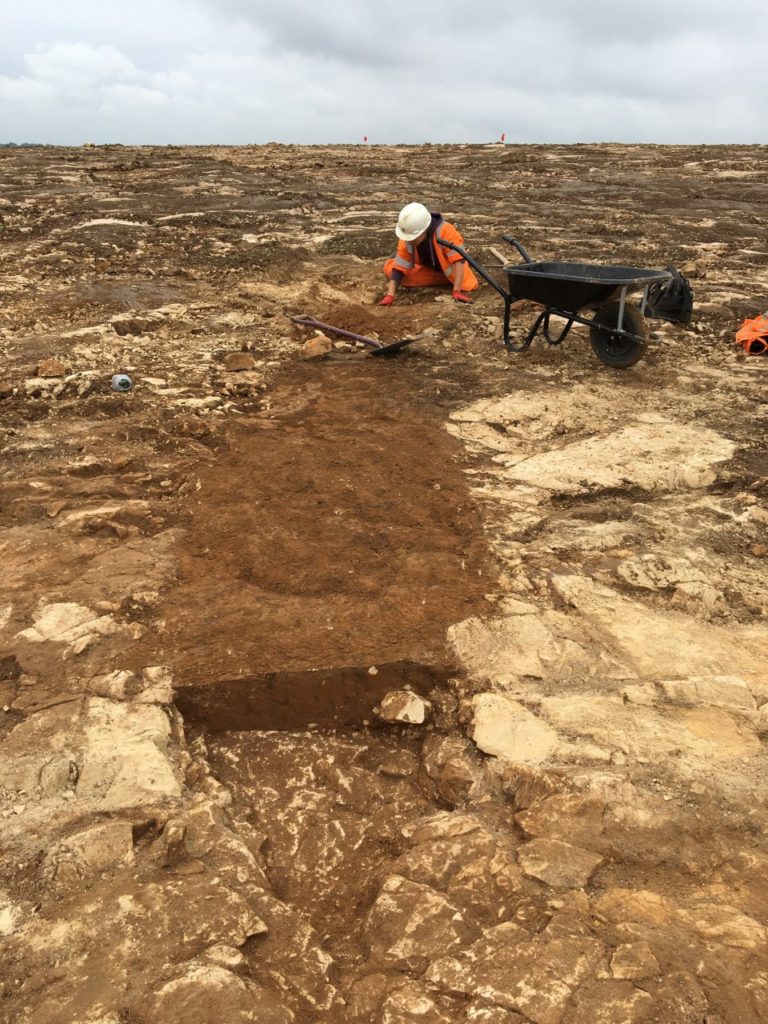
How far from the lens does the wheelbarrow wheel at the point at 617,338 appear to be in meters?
5.22

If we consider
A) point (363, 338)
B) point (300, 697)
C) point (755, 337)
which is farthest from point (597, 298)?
point (300, 697)

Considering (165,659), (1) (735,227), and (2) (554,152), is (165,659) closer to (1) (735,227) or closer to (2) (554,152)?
(1) (735,227)

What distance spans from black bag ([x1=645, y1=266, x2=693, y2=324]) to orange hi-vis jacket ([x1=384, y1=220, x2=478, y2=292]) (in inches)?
68.5

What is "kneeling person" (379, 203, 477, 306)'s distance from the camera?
20.3 feet

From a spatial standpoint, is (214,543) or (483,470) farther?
(483,470)

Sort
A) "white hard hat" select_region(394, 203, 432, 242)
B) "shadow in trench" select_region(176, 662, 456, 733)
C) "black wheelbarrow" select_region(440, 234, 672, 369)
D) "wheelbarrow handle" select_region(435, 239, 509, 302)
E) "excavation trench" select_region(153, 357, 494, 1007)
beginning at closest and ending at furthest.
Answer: "excavation trench" select_region(153, 357, 494, 1007) < "shadow in trench" select_region(176, 662, 456, 733) < "black wheelbarrow" select_region(440, 234, 672, 369) < "wheelbarrow handle" select_region(435, 239, 509, 302) < "white hard hat" select_region(394, 203, 432, 242)

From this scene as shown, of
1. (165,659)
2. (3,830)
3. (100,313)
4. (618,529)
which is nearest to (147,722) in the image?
(165,659)

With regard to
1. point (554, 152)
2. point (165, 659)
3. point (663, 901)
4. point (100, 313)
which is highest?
point (554, 152)

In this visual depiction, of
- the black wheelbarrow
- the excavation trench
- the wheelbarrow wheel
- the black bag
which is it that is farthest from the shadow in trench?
the black bag

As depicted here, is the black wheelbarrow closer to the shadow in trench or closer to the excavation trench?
the excavation trench

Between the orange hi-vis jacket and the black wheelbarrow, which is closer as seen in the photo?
the black wheelbarrow

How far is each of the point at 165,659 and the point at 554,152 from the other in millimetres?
15951

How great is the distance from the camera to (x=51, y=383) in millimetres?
4953

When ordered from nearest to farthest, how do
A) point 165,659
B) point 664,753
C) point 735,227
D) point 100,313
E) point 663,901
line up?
point 663,901
point 664,753
point 165,659
point 100,313
point 735,227
